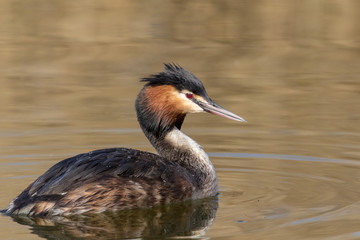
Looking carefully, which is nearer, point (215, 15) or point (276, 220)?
point (276, 220)

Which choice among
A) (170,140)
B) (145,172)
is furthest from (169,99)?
(145,172)

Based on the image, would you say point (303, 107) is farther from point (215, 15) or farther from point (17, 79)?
point (215, 15)

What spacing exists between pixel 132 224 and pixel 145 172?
2.02 feet

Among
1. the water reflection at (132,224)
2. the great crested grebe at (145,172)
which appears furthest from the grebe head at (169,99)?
the water reflection at (132,224)

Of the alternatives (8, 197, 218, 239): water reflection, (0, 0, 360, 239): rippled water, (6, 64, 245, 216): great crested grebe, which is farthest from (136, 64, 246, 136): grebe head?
(8, 197, 218, 239): water reflection

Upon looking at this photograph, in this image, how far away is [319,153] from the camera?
9148 millimetres

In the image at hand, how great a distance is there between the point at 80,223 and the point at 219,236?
1213mm

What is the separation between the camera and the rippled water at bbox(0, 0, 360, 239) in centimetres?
675

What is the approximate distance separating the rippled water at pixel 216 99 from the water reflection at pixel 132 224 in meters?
0.02

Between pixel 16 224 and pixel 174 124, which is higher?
pixel 174 124

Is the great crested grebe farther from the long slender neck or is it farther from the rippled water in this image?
the rippled water

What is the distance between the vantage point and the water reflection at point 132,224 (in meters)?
6.40

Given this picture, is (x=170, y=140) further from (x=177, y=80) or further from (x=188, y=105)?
(x=177, y=80)

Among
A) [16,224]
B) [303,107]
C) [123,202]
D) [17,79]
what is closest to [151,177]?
[123,202]
